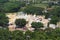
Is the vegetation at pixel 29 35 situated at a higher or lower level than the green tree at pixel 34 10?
higher

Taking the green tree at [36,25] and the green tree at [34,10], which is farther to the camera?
the green tree at [34,10]

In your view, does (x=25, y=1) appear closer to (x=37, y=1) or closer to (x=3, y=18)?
(x=37, y=1)

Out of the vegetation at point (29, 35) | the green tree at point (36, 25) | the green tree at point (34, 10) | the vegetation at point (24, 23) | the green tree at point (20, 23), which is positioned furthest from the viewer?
the green tree at point (34, 10)

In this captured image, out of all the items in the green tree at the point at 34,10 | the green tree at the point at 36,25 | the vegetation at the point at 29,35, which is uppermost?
the vegetation at the point at 29,35

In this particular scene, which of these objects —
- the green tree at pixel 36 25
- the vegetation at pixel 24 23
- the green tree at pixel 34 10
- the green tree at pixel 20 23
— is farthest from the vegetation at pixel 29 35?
the green tree at pixel 34 10

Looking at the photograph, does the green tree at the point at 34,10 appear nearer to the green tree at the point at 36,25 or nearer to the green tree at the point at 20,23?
the green tree at the point at 20,23

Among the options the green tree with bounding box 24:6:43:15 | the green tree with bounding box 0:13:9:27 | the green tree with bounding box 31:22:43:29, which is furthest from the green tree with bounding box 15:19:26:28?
the green tree with bounding box 24:6:43:15

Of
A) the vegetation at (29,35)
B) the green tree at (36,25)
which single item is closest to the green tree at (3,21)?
the green tree at (36,25)

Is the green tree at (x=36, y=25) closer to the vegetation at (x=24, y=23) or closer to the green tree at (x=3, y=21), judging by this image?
the vegetation at (x=24, y=23)

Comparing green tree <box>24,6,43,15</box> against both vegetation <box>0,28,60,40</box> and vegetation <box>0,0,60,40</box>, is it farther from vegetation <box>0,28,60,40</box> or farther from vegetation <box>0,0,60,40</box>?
vegetation <box>0,28,60,40</box>

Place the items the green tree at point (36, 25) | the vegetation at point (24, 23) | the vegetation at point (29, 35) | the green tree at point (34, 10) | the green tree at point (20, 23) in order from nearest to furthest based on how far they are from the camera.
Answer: the vegetation at point (29, 35)
the vegetation at point (24, 23)
the green tree at point (36, 25)
the green tree at point (20, 23)
the green tree at point (34, 10)

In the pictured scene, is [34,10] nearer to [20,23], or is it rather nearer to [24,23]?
[24,23]
